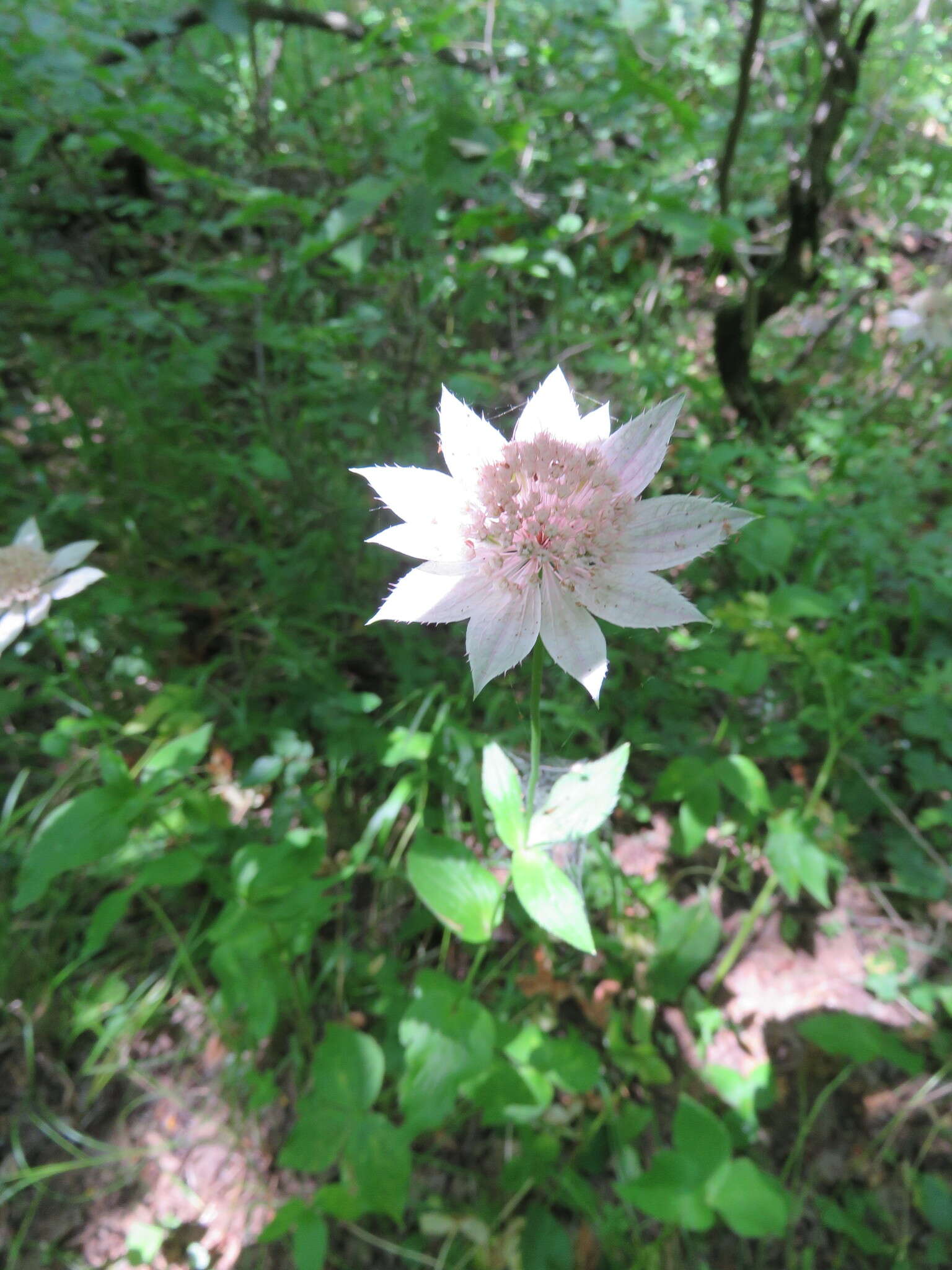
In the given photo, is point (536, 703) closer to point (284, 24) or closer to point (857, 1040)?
point (857, 1040)

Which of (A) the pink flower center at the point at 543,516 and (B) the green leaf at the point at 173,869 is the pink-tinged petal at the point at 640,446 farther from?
(B) the green leaf at the point at 173,869

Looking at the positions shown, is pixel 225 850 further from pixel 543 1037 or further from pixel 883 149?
pixel 883 149

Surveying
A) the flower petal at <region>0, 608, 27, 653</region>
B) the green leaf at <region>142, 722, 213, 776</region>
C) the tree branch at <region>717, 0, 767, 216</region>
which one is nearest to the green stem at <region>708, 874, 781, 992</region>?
the green leaf at <region>142, 722, 213, 776</region>

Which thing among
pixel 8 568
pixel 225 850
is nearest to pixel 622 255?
pixel 8 568

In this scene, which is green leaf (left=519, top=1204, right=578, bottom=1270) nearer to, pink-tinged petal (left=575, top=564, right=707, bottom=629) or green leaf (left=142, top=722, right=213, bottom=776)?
green leaf (left=142, top=722, right=213, bottom=776)

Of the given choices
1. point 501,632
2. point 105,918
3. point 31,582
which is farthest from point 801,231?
point 105,918
